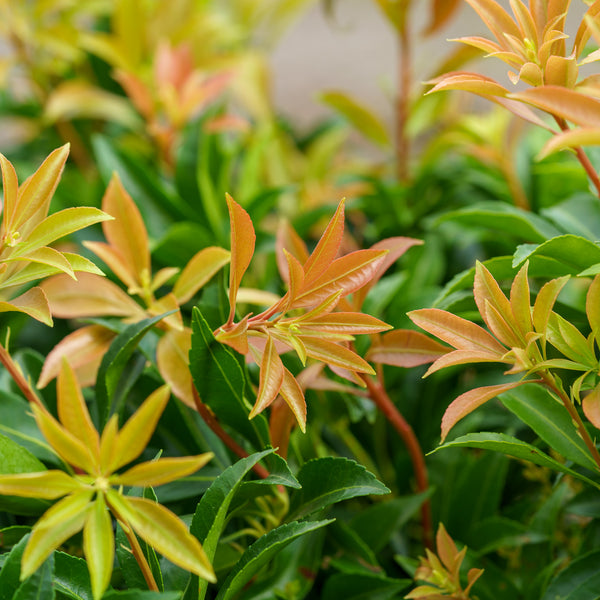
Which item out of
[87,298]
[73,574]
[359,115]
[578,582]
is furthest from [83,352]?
[359,115]

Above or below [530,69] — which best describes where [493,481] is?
below

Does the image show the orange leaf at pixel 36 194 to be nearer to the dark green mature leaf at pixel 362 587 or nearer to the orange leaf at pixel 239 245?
the orange leaf at pixel 239 245

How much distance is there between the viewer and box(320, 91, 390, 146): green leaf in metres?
0.86

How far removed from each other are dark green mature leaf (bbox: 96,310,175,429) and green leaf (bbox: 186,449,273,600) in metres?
0.11

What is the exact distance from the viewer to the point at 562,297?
1.66ft

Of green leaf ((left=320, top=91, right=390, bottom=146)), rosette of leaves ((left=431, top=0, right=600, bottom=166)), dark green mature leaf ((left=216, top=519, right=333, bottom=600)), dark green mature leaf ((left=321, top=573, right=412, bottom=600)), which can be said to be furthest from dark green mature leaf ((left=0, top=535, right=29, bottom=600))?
green leaf ((left=320, top=91, right=390, bottom=146))

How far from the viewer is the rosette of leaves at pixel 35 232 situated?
14.3 inches

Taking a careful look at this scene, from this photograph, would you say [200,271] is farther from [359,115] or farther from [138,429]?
[359,115]

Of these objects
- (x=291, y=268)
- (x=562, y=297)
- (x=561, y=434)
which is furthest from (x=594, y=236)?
(x=291, y=268)

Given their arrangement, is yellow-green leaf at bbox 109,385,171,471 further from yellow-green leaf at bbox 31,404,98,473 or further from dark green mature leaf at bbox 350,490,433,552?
dark green mature leaf at bbox 350,490,433,552

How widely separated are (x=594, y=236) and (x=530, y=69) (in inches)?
8.7

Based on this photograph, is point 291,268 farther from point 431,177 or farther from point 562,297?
point 431,177

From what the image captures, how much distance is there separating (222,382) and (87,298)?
0.15m

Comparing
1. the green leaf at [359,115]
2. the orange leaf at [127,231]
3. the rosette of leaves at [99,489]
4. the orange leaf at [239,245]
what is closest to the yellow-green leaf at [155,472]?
the rosette of leaves at [99,489]
